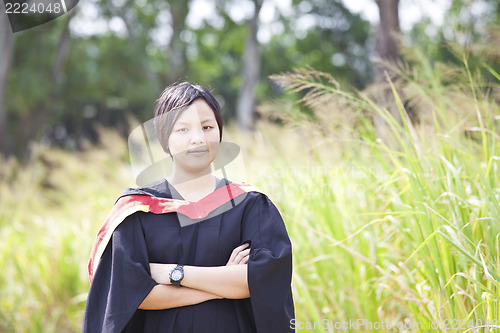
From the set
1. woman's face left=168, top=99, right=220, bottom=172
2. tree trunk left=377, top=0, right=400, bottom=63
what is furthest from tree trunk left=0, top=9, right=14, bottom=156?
woman's face left=168, top=99, right=220, bottom=172

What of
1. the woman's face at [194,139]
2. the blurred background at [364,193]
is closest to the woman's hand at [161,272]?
the woman's face at [194,139]

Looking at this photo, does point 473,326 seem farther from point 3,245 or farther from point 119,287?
point 3,245

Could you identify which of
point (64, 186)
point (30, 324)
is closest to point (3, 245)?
point (30, 324)

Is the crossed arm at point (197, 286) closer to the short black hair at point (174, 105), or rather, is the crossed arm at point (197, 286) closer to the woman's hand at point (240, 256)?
the woman's hand at point (240, 256)

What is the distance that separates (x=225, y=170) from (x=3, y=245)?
323 cm

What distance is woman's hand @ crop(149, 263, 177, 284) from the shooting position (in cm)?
152

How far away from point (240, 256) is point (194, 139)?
403mm

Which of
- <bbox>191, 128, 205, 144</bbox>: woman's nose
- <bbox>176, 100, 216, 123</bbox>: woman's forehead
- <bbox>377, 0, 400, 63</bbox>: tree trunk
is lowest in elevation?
<bbox>191, 128, 205, 144</bbox>: woman's nose

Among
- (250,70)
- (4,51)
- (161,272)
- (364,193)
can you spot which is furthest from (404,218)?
(250,70)

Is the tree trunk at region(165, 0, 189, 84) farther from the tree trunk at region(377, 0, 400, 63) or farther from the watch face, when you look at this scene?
the watch face

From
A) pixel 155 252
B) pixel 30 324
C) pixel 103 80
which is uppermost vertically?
pixel 103 80

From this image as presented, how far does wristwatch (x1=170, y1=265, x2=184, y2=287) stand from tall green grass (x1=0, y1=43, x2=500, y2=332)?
0.79m

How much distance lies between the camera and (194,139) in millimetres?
1562

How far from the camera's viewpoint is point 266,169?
143 inches
